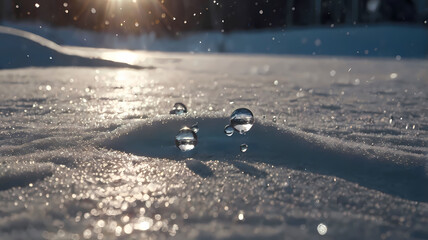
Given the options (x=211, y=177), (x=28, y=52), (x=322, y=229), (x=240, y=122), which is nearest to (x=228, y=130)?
(x=240, y=122)

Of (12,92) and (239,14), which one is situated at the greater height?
(239,14)

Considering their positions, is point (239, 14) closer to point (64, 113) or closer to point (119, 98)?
point (119, 98)

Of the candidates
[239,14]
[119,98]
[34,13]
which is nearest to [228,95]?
[119,98]

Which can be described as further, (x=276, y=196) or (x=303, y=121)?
(x=303, y=121)

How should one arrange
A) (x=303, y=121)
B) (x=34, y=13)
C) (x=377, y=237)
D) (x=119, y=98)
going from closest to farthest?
(x=377, y=237)
(x=303, y=121)
(x=119, y=98)
(x=34, y=13)

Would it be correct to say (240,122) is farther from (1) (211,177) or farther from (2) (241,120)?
(1) (211,177)

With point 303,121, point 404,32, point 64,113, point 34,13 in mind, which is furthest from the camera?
point 404,32
